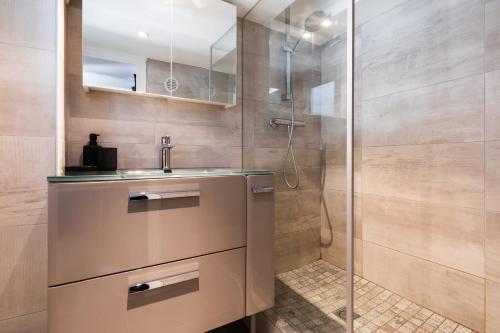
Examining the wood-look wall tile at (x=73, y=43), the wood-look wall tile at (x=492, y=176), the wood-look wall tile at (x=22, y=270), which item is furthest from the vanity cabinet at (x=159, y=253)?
the wood-look wall tile at (x=492, y=176)

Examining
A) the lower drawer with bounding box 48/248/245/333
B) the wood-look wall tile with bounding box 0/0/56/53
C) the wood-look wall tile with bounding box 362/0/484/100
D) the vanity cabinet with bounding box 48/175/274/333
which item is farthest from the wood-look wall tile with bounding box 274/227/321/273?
the wood-look wall tile with bounding box 0/0/56/53

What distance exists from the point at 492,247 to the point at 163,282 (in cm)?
147

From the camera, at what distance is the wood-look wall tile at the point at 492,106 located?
1.09m

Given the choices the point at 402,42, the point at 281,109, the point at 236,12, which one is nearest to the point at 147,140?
the point at 281,109

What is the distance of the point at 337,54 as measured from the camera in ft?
3.94

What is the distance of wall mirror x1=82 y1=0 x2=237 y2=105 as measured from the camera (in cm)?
115

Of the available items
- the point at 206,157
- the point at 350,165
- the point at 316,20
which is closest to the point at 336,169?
the point at 350,165

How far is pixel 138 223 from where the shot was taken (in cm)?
85

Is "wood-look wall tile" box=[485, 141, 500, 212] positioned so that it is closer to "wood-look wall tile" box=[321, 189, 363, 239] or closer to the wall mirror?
"wood-look wall tile" box=[321, 189, 363, 239]

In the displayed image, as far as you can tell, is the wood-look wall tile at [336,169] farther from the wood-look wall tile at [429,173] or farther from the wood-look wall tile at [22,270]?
the wood-look wall tile at [22,270]

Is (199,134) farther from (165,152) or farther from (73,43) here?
(73,43)

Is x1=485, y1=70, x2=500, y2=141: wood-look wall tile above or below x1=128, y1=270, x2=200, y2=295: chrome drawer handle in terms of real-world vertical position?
above

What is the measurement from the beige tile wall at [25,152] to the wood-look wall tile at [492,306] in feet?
6.67

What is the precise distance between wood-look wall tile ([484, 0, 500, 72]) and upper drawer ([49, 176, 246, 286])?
1257 mm
